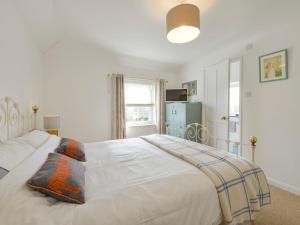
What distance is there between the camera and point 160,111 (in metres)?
4.30

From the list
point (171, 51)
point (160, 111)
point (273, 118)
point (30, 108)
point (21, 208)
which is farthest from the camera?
point (160, 111)

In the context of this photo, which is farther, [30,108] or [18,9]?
[30,108]

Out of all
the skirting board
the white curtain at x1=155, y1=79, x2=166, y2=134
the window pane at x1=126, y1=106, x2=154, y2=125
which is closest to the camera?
the skirting board

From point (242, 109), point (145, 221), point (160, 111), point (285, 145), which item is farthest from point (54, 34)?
point (285, 145)

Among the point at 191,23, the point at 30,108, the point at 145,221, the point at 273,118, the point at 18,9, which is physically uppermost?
the point at 18,9

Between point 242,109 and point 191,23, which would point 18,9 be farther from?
point 242,109

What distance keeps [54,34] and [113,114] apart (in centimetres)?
193

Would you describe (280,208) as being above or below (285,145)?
below

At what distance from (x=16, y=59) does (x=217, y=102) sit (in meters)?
3.48

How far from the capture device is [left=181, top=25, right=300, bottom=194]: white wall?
223cm

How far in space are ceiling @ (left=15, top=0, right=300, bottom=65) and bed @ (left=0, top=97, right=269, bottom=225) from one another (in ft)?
5.95

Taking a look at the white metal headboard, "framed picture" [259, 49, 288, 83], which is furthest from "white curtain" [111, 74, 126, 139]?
"framed picture" [259, 49, 288, 83]

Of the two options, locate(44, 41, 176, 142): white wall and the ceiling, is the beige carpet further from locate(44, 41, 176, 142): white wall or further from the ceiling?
locate(44, 41, 176, 142): white wall

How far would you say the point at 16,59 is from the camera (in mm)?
1756
